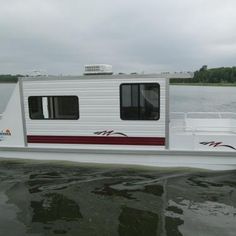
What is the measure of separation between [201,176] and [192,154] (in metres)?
0.60

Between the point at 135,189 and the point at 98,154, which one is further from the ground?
the point at 98,154

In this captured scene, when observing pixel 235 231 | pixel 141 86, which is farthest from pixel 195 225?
pixel 141 86

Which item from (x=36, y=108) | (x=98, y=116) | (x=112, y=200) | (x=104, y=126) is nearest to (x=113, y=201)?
(x=112, y=200)

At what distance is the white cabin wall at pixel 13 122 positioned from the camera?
8.55m

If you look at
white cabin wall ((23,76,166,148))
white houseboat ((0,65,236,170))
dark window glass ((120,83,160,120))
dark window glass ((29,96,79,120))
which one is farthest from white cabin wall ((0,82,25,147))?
dark window glass ((120,83,160,120))

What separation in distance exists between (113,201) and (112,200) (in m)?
0.05

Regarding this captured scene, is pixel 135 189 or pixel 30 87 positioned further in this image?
pixel 30 87

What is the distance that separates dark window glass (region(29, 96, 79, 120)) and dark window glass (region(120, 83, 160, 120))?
1326 millimetres

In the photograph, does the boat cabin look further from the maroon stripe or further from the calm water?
the calm water

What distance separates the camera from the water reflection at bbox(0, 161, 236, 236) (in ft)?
18.7

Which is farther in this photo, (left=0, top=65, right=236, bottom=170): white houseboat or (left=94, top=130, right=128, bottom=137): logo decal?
(left=94, top=130, right=128, bottom=137): logo decal

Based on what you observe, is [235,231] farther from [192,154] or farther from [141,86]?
[141,86]

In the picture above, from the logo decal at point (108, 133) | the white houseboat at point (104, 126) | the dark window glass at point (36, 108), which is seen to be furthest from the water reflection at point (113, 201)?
the dark window glass at point (36, 108)

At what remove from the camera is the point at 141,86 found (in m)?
7.85
